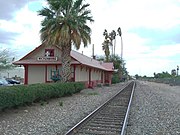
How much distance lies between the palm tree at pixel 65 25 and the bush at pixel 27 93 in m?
5.26

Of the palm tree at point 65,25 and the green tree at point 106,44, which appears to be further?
the green tree at point 106,44

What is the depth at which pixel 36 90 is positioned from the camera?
650 inches

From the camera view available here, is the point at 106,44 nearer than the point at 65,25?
No

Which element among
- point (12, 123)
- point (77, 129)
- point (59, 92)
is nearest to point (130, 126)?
point (77, 129)

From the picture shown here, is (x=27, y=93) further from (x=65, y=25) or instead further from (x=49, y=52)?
(x=49, y=52)

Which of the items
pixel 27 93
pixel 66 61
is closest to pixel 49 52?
pixel 66 61

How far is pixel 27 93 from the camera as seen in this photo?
14883 millimetres

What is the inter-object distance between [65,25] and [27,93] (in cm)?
1399

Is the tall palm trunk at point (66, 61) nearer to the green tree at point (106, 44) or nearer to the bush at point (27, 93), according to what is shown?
the bush at point (27, 93)

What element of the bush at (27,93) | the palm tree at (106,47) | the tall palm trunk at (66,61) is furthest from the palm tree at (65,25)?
the palm tree at (106,47)

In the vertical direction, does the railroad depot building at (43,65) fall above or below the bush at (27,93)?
above

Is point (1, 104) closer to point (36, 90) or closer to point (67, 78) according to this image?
point (36, 90)

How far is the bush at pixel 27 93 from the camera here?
1242 centimetres

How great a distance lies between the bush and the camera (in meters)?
12.4
